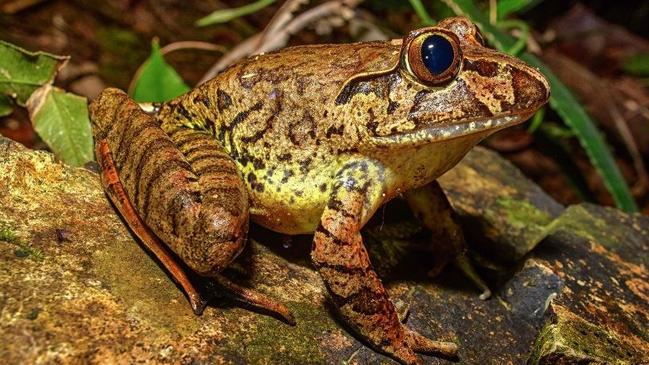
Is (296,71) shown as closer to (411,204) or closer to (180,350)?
(411,204)

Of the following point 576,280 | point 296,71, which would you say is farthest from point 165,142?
point 576,280

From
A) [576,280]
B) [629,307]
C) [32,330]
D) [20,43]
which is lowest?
[629,307]

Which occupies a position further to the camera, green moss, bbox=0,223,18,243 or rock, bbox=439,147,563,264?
rock, bbox=439,147,563,264

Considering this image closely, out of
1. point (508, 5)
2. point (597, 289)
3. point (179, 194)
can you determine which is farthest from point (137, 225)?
point (508, 5)

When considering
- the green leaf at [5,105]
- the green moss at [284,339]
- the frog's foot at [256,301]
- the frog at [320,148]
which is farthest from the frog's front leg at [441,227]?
the green leaf at [5,105]

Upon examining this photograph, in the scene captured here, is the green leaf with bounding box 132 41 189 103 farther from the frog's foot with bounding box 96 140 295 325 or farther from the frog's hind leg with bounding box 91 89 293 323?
the frog's foot with bounding box 96 140 295 325

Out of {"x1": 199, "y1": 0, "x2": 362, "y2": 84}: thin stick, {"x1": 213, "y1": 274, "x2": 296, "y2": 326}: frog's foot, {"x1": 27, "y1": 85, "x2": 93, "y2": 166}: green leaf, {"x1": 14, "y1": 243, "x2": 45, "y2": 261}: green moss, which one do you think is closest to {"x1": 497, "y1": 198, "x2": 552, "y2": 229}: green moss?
{"x1": 213, "y1": 274, "x2": 296, "y2": 326}: frog's foot
